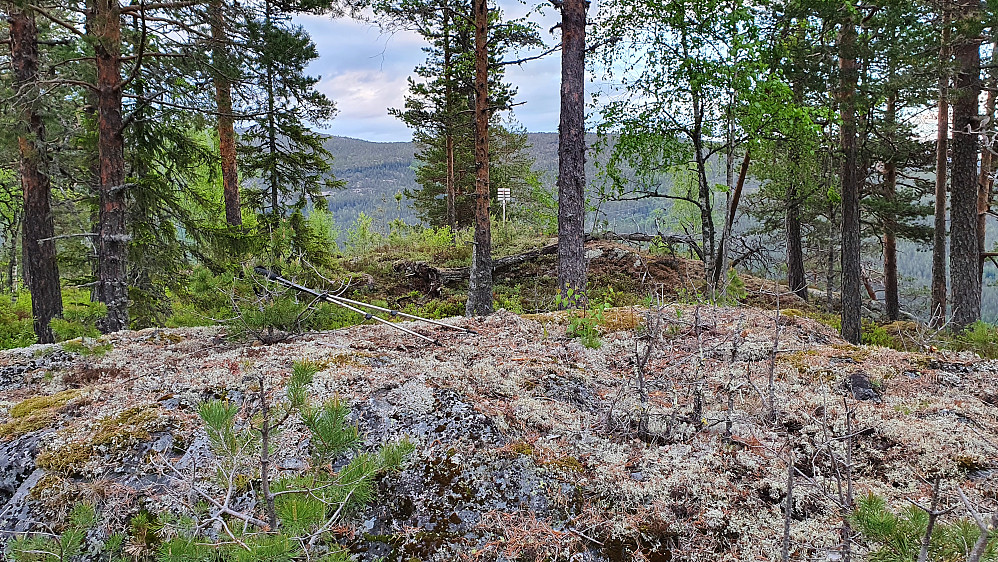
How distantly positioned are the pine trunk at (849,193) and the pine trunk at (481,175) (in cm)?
620

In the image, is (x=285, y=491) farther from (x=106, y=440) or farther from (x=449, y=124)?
(x=449, y=124)

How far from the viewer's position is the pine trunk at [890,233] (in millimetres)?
13070

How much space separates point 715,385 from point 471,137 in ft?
62.6

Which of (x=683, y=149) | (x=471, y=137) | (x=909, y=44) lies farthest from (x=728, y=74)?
(x=471, y=137)

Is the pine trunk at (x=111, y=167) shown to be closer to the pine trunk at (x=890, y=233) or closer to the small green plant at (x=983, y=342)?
the small green plant at (x=983, y=342)

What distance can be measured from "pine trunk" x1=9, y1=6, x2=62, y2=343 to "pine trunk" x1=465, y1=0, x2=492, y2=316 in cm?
790

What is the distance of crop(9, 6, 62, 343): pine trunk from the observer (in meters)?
8.79

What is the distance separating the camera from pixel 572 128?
6.94 m

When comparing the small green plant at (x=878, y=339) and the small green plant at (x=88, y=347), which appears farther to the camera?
the small green plant at (x=878, y=339)

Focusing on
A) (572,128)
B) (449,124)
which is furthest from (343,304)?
(449,124)

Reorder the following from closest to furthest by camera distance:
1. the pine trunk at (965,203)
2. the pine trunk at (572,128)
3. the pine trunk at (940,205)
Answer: the pine trunk at (572,128) < the pine trunk at (965,203) < the pine trunk at (940,205)

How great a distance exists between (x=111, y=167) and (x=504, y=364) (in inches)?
255

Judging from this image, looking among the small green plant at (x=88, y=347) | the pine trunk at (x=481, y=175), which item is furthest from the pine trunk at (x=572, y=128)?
the small green plant at (x=88, y=347)

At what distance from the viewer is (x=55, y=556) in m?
1.41
